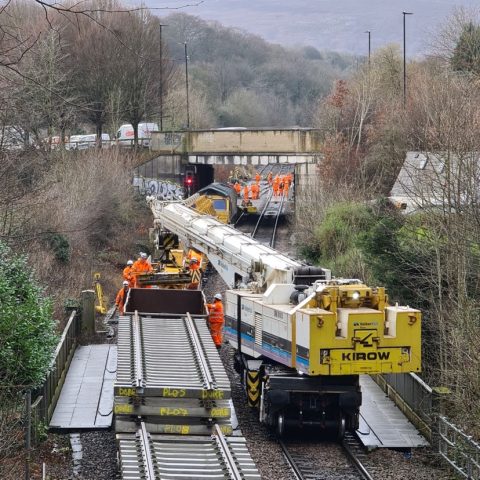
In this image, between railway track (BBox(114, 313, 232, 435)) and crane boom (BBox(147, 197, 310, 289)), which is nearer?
railway track (BBox(114, 313, 232, 435))

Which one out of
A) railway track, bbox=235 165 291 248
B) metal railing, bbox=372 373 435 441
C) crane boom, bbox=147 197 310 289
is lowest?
metal railing, bbox=372 373 435 441

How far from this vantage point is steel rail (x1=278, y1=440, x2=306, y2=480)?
56.9 ft

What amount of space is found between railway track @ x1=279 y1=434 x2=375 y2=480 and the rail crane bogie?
0.35 metres

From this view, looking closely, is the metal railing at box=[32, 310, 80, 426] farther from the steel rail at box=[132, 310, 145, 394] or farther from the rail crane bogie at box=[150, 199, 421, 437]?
the rail crane bogie at box=[150, 199, 421, 437]

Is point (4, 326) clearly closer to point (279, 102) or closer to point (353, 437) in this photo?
point (353, 437)

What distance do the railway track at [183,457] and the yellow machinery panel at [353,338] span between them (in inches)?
114

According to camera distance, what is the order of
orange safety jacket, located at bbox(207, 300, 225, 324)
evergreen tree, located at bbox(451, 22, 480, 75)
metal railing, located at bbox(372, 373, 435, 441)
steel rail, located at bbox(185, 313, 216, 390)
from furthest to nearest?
evergreen tree, located at bbox(451, 22, 480, 75) < orange safety jacket, located at bbox(207, 300, 225, 324) < metal railing, located at bbox(372, 373, 435, 441) < steel rail, located at bbox(185, 313, 216, 390)

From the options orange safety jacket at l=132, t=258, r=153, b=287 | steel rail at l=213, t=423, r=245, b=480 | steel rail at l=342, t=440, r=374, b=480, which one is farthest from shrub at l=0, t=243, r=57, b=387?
orange safety jacket at l=132, t=258, r=153, b=287

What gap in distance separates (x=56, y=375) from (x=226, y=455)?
705 centimetres

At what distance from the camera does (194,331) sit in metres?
21.1

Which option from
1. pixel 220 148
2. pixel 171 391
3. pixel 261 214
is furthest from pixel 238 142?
pixel 171 391

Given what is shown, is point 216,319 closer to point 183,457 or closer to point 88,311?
point 88,311

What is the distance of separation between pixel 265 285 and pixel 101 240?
21452mm

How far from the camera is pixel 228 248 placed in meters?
26.9
